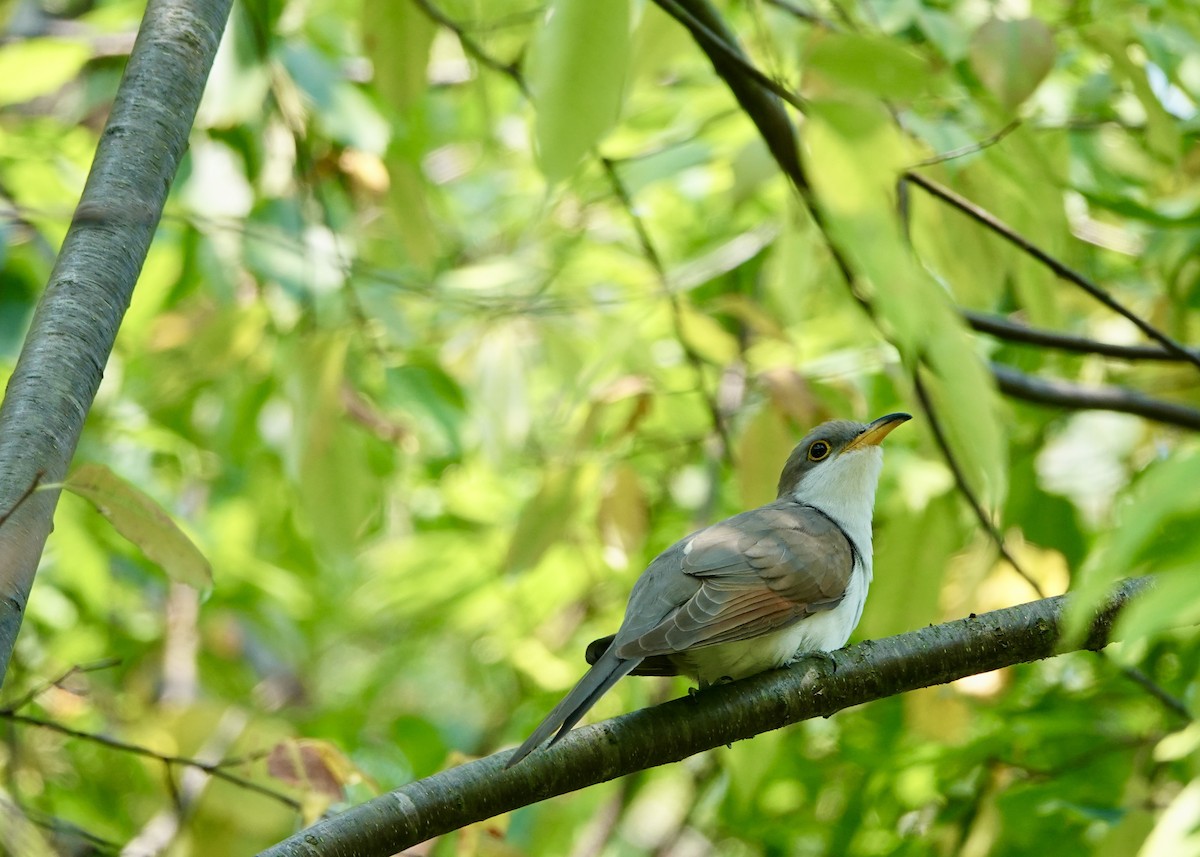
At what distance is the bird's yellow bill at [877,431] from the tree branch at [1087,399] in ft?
1.33

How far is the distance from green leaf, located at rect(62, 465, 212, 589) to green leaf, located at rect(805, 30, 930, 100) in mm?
1519

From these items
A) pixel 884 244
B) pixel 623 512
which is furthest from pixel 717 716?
pixel 623 512

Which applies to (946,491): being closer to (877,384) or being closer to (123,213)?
(877,384)

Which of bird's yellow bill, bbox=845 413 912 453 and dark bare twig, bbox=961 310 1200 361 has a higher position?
dark bare twig, bbox=961 310 1200 361

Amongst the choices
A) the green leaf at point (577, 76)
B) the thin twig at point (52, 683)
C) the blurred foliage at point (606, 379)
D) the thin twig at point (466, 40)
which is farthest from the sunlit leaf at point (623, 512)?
the green leaf at point (577, 76)

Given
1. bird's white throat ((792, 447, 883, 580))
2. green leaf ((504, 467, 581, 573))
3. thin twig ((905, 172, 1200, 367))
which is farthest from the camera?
bird's white throat ((792, 447, 883, 580))

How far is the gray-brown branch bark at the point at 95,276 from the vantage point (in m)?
1.96

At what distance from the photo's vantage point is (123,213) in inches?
85.9

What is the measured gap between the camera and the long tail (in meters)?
2.54

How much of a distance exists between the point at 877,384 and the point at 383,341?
2527 millimetres

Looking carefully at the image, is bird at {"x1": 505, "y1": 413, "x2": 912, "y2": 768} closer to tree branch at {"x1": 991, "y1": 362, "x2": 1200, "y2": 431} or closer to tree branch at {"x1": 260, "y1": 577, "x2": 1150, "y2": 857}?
tree branch at {"x1": 260, "y1": 577, "x2": 1150, "y2": 857}

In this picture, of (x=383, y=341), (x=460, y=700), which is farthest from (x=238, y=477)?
(x=460, y=700)

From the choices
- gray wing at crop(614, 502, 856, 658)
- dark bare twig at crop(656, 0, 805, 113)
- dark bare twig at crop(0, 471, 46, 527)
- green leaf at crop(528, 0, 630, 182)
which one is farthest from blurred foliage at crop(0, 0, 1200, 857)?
dark bare twig at crop(0, 471, 46, 527)

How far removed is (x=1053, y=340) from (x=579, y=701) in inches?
93.2
